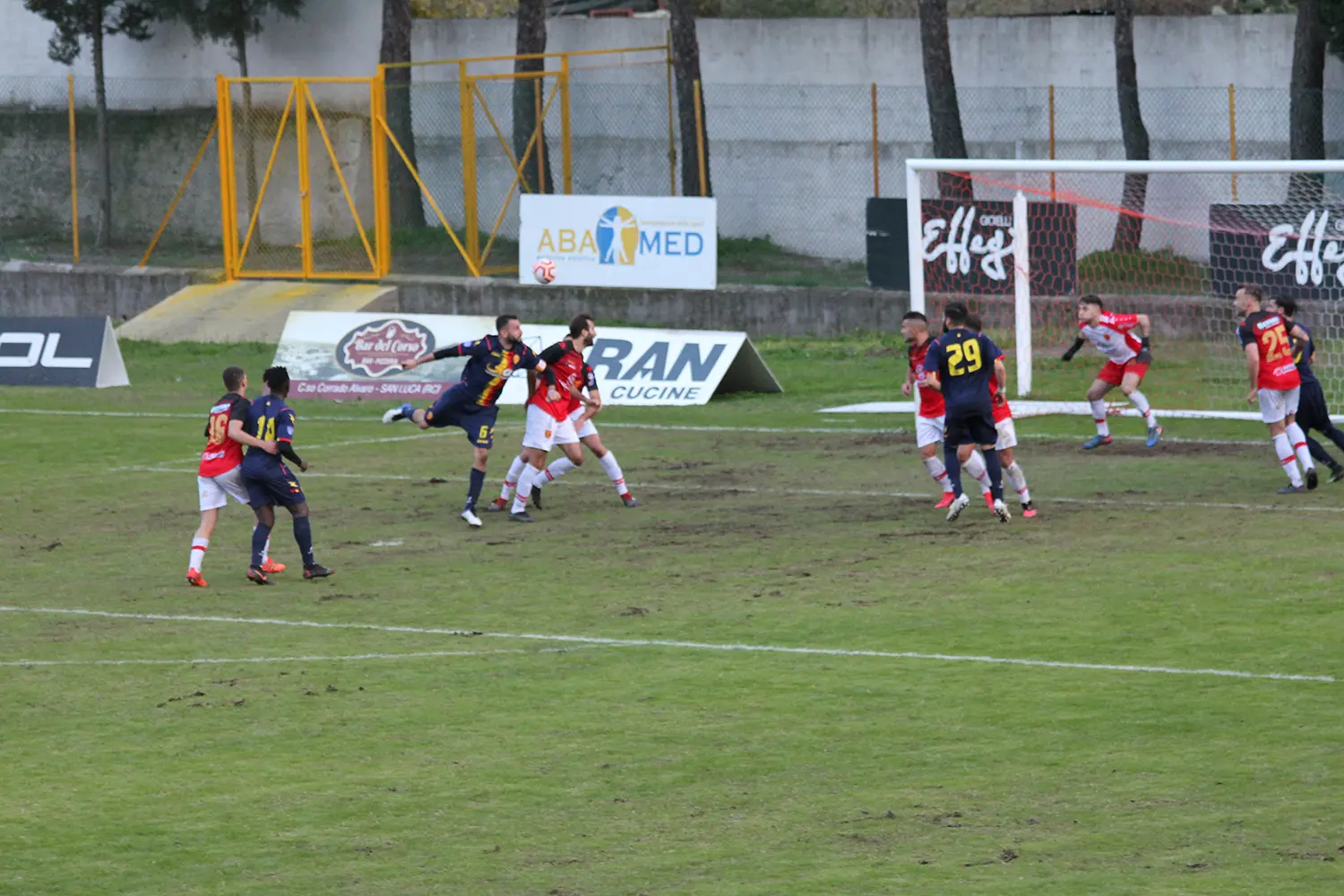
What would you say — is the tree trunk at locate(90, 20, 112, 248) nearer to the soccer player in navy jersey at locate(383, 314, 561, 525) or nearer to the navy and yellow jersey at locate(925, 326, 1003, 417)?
the soccer player in navy jersey at locate(383, 314, 561, 525)

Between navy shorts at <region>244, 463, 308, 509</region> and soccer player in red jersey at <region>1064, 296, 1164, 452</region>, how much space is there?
31.9 feet

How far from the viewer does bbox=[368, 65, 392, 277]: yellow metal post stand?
113ft

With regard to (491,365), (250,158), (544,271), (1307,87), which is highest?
(1307,87)

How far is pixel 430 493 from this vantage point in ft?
62.5

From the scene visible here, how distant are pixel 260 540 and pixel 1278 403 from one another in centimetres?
881

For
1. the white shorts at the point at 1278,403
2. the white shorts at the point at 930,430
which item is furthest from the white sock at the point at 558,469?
the white shorts at the point at 1278,403

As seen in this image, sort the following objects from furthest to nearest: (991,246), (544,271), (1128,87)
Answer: (1128,87) → (544,271) → (991,246)

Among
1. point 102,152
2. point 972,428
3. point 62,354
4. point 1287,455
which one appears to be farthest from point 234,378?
point 102,152

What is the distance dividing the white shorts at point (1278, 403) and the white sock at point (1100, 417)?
3662mm

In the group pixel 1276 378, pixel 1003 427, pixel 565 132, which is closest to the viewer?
pixel 1003 427

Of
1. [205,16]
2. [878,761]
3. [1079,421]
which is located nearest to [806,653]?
[878,761]

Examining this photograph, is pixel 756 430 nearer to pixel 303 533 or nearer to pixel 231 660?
pixel 303 533

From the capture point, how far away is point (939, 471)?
688 inches

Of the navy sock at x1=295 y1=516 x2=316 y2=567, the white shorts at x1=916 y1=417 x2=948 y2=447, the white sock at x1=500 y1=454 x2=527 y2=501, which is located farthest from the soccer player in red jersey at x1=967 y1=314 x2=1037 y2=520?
the navy sock at x1=295 y1=516 x2=316 y2=567
